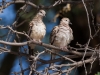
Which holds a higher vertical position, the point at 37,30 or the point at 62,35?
the point at 37,30

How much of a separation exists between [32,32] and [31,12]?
1081 mm

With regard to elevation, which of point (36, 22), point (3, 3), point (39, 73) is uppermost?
point (3, 3)

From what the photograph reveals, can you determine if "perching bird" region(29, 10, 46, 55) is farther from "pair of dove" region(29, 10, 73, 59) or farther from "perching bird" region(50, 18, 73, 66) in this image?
"perching bird" region(50, 18, 73, 66)

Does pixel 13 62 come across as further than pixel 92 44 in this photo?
Yes

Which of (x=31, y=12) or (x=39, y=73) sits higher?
(x=31, y=12)

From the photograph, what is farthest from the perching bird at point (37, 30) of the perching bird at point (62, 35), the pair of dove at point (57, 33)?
the perching bird at point (62, 35)

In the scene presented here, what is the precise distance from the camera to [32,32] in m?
5.77

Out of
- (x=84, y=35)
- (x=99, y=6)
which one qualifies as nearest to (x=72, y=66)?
(x=99, y=6)

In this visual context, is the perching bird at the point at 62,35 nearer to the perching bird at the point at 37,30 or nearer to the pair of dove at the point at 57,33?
the pair of dove at the point at 57,33

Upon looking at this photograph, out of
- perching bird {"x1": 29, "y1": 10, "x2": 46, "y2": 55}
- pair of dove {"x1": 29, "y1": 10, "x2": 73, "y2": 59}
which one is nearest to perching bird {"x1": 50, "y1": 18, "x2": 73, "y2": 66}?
pair of dove {"x1": 29, "y1": 10, "x2": 73, "y2": 59}

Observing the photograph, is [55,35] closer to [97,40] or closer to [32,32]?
[32,32]

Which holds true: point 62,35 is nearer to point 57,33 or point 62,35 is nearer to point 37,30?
point 57,33

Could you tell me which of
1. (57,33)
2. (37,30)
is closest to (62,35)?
(57,33)

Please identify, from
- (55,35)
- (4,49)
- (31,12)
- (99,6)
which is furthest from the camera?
(31,12)
